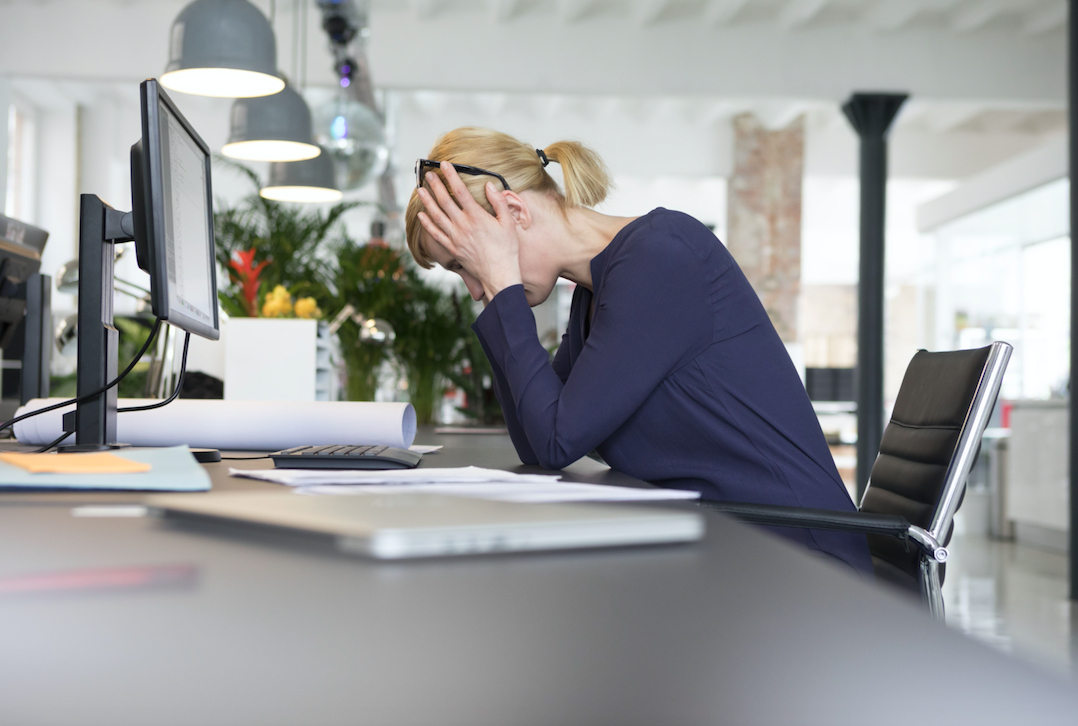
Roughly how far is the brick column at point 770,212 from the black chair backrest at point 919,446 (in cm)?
761

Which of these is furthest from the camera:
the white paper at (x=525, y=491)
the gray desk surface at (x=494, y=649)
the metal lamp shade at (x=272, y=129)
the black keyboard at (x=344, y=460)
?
the metal lamp shade at (x=272, y=129)

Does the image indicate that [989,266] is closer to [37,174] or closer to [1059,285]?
[1059,285]

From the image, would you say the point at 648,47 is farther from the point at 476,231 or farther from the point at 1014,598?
the point at 476,231

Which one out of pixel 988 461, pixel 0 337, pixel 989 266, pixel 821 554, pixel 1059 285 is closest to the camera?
pixel 821 554

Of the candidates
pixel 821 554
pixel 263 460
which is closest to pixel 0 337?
pixel 263 460

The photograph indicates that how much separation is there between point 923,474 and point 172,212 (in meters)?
1.11

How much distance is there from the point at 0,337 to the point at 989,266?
8.28 meters

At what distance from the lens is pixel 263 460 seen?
3.94ft

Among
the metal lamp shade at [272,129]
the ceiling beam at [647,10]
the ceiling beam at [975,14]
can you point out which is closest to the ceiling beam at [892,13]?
the ceiling beam at [975,14]

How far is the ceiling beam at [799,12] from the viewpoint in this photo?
5.96m

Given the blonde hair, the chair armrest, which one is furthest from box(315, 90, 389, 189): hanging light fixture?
the chair armrest

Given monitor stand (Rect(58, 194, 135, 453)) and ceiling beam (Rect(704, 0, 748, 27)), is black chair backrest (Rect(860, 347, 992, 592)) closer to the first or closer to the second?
monitor stand (Rect(58, 194, 135, 453))

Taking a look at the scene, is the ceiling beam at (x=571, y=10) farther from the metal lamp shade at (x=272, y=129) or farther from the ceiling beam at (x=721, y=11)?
the metal lamp shade at (x=272, y=129)

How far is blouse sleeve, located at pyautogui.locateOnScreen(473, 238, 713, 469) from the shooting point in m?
1.13
